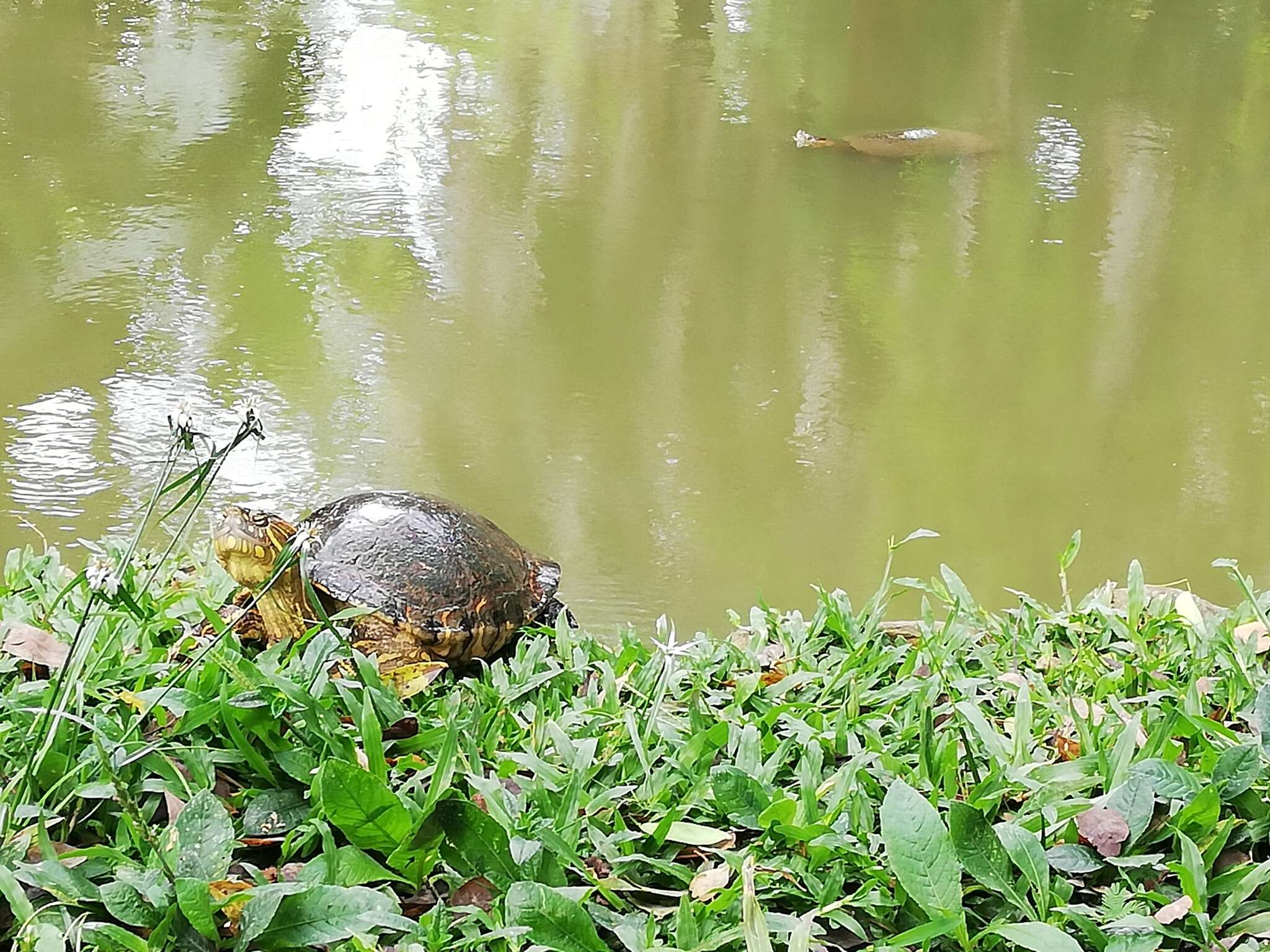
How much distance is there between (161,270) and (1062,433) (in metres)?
3.42

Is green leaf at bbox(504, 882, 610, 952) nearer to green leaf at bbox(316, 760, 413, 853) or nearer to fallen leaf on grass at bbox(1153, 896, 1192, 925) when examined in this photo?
green leaf at bbox(316, 760, 413, 853)

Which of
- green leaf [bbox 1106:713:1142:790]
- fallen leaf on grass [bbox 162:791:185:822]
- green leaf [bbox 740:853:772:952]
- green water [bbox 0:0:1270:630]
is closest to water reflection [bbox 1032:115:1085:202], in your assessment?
green water [bbox 0:0:1270:630]

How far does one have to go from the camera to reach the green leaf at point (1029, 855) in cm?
130

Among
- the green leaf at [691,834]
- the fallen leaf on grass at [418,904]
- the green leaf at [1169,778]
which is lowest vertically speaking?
the green leaf at [691,834]

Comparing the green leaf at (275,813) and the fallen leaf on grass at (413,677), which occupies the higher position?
the green leaf at (275,813)

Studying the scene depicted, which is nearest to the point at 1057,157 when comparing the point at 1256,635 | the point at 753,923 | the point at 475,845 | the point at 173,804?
the point at 1256,635

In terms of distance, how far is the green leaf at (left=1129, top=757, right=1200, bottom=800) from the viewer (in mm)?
1423

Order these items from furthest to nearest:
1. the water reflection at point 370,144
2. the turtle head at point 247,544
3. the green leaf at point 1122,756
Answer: the water reflection at point 370,144 → the turtle head at point 247,544 → the green leaf at point 1122,756

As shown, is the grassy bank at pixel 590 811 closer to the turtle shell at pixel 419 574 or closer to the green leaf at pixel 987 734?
the green leaf at pixel 987 734

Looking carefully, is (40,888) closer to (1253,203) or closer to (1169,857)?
(1169,857)

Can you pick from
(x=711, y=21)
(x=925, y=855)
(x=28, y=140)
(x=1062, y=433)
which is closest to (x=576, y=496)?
(x=1062, y=433)

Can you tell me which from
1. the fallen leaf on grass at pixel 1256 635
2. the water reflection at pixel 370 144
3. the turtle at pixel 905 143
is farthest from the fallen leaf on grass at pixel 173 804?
the turtle at pixel 905 143

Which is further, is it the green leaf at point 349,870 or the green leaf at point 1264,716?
the green leaf at point 1264,716

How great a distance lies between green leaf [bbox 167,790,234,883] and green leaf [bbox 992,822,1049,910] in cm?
89
